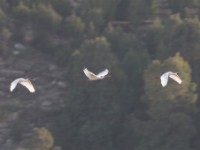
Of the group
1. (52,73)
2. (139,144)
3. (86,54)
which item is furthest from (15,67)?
(139,144)

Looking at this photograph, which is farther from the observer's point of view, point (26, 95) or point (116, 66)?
point (26, 95)

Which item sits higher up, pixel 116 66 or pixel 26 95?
pixel 26 95

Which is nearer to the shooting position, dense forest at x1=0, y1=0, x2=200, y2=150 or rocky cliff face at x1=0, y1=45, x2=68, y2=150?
dense forest at x1=0, y1=0, x2=200, y2=150

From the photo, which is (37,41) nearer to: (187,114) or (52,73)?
(52,73)

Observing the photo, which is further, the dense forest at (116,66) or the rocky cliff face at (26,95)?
the rocky cliff face at (26,95)
